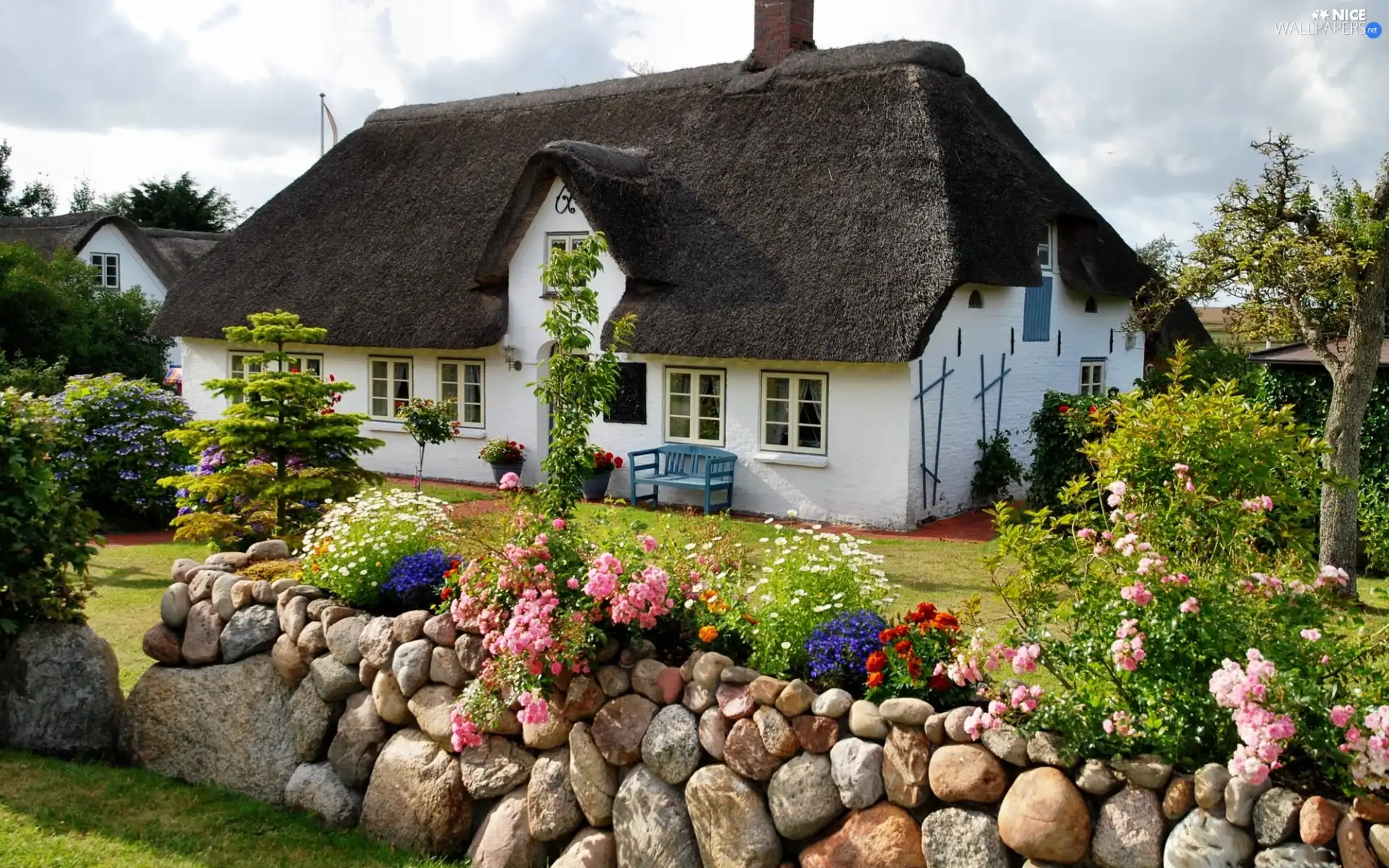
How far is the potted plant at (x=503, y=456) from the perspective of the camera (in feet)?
55.9

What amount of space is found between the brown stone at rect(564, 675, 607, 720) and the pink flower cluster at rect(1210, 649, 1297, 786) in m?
2.70

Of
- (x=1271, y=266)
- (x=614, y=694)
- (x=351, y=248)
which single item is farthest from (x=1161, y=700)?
(x=351, y=248)

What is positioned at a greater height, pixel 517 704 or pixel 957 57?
pixel 957 57

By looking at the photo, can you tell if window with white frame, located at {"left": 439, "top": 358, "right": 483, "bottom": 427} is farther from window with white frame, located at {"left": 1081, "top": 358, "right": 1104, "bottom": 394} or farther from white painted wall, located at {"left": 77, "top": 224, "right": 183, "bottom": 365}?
white painted wall, located at {"left": 77, "top": 224, "right": 183, "bottom": 365}

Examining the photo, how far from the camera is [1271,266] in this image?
32.0 ft

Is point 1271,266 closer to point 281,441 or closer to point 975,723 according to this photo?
point 975,723

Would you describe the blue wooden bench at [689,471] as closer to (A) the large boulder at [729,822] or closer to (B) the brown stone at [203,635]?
(B) the brown stone at [203,635]

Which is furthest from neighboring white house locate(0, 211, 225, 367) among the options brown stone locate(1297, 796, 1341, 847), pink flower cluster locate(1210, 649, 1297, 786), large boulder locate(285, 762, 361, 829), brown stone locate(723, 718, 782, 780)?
brown stone locate(1297, 796, 1341, 847)

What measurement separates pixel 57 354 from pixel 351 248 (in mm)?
9564

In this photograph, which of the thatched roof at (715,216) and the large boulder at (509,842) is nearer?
the large boulder at (509,842)

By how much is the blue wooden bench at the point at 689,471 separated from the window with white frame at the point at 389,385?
475 cm

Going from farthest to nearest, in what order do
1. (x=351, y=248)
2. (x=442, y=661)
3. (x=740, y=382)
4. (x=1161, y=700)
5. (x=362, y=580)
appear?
(x=351, y=248), (x=740, y=382), (x=362, y=580), (x=442, y=661), (x=1161, y=700)

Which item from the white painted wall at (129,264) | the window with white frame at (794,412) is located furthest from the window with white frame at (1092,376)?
the white painted wall at (129,264)

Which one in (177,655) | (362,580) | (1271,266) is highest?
(1271,266)
